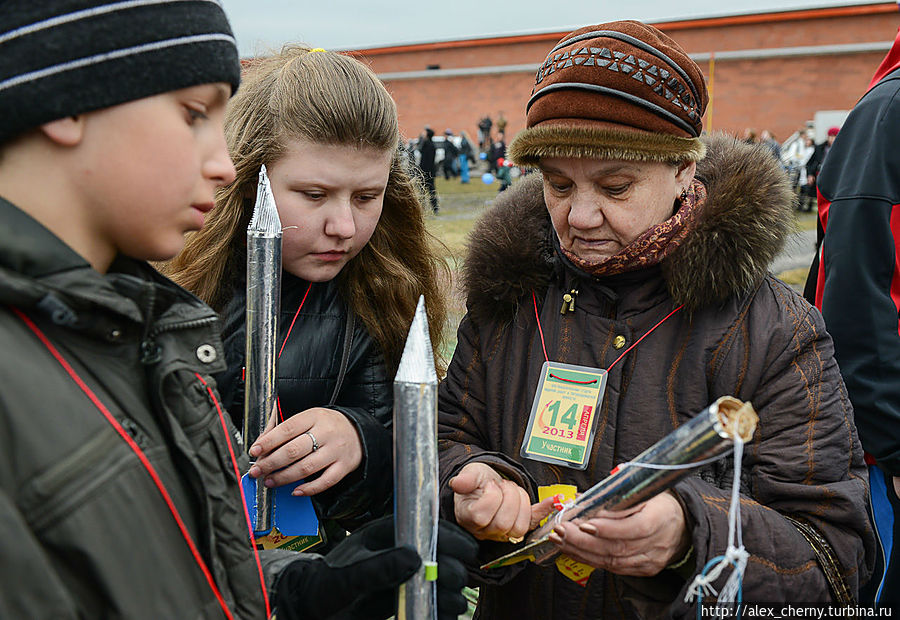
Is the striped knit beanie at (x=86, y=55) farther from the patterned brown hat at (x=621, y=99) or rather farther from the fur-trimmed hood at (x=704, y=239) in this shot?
the fur-trimmed hood at (x=704, y=239)

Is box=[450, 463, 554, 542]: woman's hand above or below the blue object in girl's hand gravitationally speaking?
above

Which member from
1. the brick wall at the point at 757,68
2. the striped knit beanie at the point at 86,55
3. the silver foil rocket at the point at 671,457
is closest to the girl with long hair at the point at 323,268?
the silver foil rocket at the point at 671,457

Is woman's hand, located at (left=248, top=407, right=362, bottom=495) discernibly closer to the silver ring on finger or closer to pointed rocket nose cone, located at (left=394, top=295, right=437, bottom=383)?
the silver ring on finger

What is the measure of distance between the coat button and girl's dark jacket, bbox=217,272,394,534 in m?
0.58

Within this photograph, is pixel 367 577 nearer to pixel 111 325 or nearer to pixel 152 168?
pixel 111 325

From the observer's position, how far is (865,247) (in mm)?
2098

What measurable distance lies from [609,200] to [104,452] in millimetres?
1193

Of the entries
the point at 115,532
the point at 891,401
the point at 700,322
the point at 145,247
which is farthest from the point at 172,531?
the point at 891,401

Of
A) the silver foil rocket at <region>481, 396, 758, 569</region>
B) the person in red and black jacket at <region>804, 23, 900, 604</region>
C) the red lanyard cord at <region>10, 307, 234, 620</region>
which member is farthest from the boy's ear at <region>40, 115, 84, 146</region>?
the person in red and black jacket at <region>804, 23, 900, 604</region>

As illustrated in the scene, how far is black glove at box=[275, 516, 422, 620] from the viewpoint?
1.24 meters

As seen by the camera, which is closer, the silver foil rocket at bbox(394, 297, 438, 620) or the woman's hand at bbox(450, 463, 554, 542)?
the silver foil rocket at bbox(394, 297, 438, 620)

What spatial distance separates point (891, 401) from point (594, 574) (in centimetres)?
101

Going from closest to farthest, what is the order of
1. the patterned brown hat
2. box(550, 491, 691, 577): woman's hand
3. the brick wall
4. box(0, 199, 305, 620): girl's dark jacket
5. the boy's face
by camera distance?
1. box(0, 199, 305, 620): girl's dark jacket
2. the boy's face
3. box(550, 491, 691, 577): woman's hand
4. the patterned brown hat
5. the brick wall

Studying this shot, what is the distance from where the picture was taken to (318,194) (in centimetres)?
182
